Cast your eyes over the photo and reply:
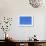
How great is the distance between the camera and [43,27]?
4.51m

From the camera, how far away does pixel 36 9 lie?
4.54 metres

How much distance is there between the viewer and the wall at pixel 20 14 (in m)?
4.46

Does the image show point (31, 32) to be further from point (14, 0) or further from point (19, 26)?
point (14, 0)

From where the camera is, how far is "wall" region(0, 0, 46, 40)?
14.6ft

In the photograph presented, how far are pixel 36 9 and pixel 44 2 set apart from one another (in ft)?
1.30

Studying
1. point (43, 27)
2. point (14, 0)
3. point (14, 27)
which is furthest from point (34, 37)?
point (14, 0)

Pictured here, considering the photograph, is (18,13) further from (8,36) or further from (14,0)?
(8,36)

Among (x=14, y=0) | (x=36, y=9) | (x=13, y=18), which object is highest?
(x=14, y=0)

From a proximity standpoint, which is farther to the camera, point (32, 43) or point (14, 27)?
point (14, 27)

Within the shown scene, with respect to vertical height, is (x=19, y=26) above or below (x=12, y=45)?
above

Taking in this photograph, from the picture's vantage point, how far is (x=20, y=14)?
4.52 m

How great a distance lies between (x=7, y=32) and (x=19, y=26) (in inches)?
18.9

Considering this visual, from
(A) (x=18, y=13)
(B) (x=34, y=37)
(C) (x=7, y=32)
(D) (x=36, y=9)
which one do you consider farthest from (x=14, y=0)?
(B) (x=34, y=37)

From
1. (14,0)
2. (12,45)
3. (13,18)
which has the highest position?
(14,0)
